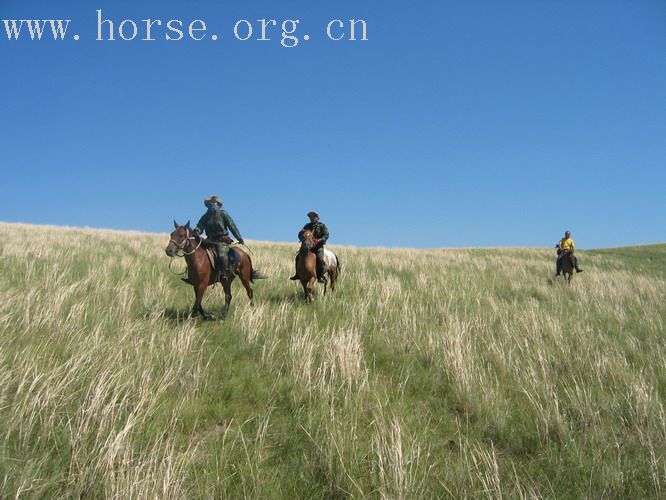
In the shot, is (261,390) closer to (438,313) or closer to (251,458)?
(251,458)

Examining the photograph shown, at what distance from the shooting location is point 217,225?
24.6 ft

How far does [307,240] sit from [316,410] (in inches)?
221

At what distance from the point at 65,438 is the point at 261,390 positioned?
1572 mm

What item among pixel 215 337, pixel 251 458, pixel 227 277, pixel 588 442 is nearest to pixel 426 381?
pixel 588 442

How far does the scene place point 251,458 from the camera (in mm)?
2523

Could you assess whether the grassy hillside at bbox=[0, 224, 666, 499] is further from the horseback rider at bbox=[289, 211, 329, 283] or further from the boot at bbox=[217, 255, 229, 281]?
the horseback rider at bbox=[289, 211, 329, 283]

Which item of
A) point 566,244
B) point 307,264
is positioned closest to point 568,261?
point 566,244

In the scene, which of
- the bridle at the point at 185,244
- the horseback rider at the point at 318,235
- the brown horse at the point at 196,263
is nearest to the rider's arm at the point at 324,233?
the horseback rider at the point at 318,235

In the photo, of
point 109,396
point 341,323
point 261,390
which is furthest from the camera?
point 341,323

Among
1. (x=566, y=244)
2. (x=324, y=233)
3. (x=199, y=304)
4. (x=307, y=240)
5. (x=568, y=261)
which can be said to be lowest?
(x=199, y=304)

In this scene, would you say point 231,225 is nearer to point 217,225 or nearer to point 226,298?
point 217,225

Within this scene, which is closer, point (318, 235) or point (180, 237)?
point (180, 237)

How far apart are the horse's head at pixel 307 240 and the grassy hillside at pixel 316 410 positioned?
96.9 inches

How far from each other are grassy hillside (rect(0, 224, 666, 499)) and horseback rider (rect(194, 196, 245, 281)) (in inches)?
76.1
